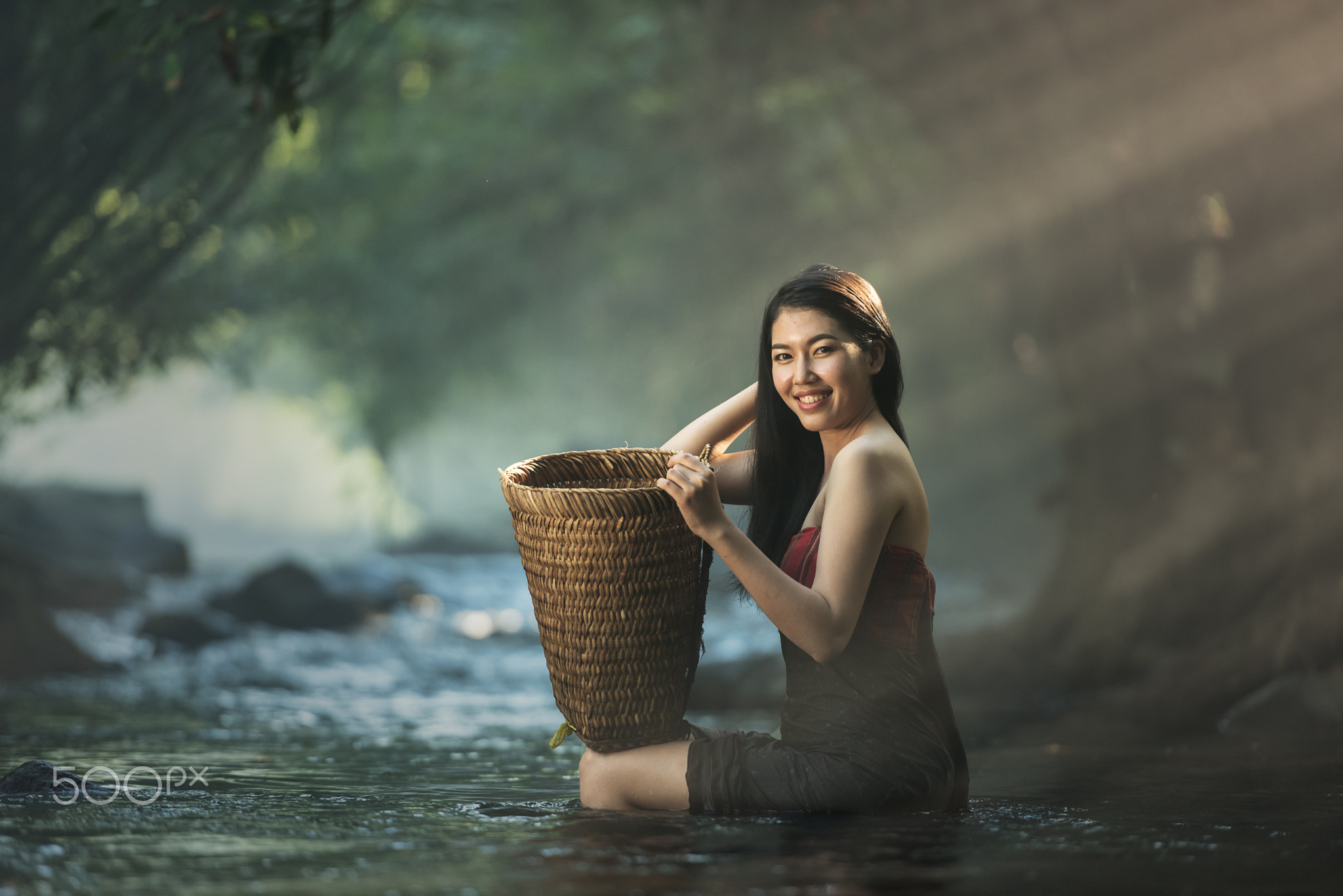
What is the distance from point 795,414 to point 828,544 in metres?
0.53

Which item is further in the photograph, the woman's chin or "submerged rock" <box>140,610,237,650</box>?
"submerged rock" <box>140,610,237,650</box>

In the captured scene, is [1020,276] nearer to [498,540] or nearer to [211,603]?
[211,603]

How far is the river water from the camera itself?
257cm

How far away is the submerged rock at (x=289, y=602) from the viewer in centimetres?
1197

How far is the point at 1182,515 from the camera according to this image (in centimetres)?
719

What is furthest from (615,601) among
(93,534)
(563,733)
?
(93,534)

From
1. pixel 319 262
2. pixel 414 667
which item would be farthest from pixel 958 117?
pixel 319 262

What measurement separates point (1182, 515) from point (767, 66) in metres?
5.43

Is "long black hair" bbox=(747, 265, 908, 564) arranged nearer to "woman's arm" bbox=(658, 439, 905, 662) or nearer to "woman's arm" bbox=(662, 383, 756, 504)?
"woman's arm" bbox=(662, 383, 756, 504)

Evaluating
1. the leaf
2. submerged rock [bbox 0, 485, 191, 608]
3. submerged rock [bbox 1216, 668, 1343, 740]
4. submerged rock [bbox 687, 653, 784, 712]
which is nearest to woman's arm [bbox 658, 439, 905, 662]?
the leaf

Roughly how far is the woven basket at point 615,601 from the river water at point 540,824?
0.96 feet

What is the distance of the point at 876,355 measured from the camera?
129 inches

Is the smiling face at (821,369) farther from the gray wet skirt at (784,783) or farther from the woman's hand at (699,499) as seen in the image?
the gray wet skirt at (784,783)

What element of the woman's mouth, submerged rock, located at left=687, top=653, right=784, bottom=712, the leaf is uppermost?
the leaf
